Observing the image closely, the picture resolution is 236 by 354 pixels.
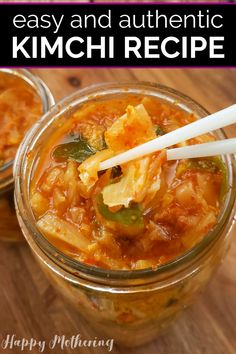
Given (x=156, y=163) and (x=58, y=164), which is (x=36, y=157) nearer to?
(x=58, y=164)

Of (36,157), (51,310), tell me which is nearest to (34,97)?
(36,157)

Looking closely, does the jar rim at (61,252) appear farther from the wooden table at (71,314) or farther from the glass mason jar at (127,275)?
the wooden table at (71,314)

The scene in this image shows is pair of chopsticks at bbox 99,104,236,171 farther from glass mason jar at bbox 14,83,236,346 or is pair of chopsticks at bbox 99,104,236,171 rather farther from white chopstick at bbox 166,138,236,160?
glass mason jar at bbox 14,83,236,346

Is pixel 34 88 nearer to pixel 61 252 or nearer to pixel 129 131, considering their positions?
pixel 129 131

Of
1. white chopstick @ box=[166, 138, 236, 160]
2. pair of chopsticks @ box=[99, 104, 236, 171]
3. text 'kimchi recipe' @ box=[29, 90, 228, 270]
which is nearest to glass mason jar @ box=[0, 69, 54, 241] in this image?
text 'kimchi recipe' @ box=[29, 90, 228, 270]

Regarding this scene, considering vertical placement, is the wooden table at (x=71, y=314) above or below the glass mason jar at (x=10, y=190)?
below

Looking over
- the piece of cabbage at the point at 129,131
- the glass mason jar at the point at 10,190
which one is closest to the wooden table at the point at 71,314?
the glass mason jar at the point at 10,190
